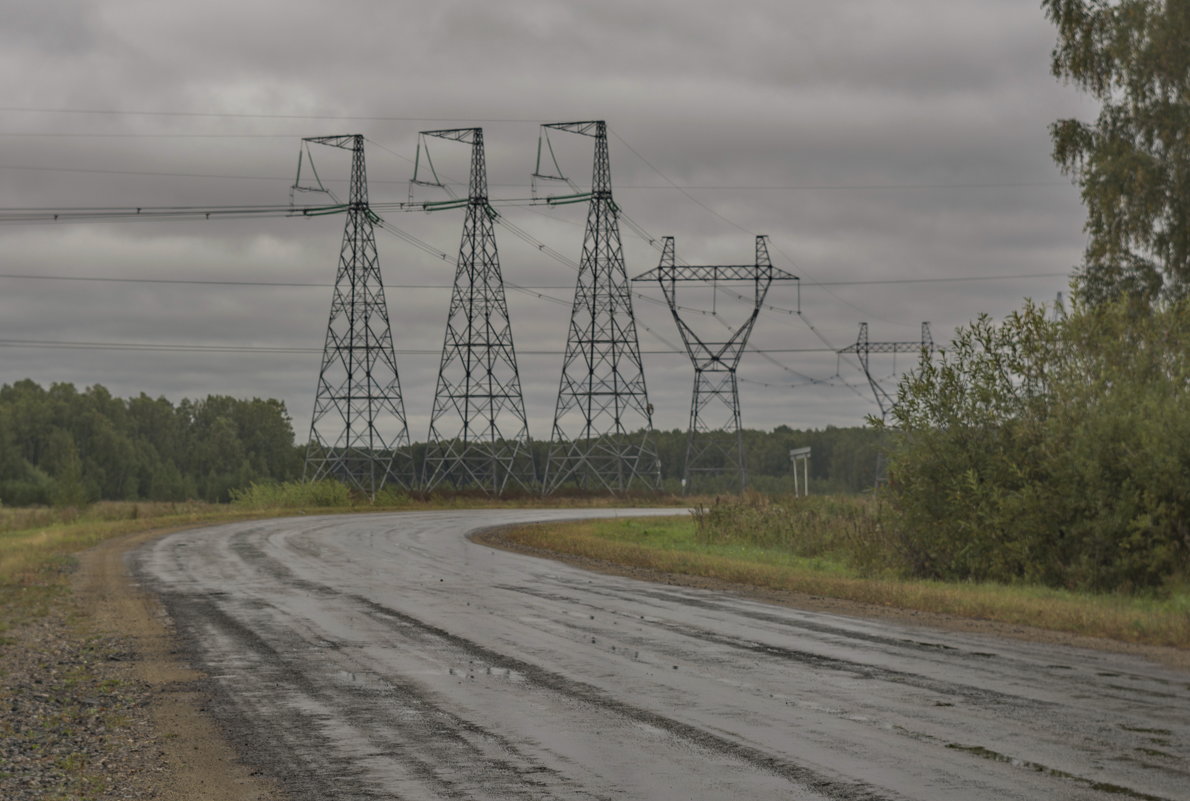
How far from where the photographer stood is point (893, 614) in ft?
61.3

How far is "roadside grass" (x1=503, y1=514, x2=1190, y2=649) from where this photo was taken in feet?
54.6

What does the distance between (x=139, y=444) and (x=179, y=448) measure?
365 inches

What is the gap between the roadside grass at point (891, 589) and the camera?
16641 mm

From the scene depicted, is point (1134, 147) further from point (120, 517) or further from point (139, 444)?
point (139, 444)

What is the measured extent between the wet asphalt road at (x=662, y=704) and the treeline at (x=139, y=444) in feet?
396

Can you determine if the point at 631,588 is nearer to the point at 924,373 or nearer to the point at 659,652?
the point at 924,373

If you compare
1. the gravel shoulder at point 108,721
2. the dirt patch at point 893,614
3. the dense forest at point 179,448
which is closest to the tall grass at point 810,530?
the dirt patch at point 893,614

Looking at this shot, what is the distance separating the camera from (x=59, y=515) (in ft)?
178

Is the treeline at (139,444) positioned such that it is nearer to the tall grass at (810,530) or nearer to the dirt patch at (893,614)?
the tall grass at (810,530)

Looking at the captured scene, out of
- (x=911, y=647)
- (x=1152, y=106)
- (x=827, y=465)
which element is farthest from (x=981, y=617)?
(x=827, y=465)

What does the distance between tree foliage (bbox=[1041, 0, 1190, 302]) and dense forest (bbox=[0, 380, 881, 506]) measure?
4031 inches

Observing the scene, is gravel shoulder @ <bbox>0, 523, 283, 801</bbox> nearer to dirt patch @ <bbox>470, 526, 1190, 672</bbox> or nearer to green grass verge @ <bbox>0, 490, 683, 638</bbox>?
green grass verge @ <bbox>0, 490, 683, 638</bbox>

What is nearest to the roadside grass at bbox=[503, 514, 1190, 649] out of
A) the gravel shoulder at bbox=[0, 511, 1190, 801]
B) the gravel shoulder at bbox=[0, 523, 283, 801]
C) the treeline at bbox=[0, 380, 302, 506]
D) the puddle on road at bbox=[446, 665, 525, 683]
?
the gravel shoulder at bbox=[0, 511, 1190, 801]

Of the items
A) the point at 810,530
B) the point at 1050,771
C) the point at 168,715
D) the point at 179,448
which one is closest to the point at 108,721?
the point at 168,715
